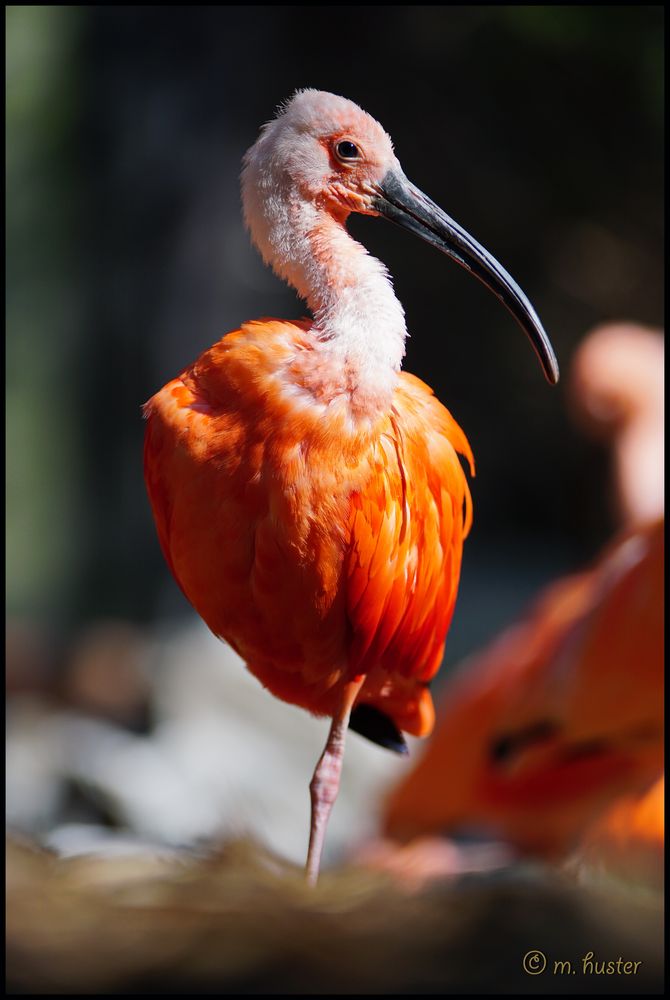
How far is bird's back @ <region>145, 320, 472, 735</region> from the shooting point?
0.80 m

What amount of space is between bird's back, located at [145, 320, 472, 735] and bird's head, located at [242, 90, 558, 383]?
0.07 metres

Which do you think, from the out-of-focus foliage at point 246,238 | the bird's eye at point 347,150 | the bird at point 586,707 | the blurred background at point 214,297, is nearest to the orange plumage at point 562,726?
the bird at point 586,707

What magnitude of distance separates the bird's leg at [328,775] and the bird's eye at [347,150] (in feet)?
1.35

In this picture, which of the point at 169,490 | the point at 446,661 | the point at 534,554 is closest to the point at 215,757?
the point at 446,661

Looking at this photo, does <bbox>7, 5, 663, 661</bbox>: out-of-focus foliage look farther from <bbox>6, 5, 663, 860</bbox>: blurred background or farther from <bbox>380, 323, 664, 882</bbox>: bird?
<bbox>380, 323, 664, 882</bbox>: bird

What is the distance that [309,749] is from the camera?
3746mm

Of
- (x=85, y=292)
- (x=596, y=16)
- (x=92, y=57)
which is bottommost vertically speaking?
(x=596, y=16)

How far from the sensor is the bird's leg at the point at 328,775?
2.98ft

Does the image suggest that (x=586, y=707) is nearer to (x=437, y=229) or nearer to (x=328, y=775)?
(x=328, y=775)

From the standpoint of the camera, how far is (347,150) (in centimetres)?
82

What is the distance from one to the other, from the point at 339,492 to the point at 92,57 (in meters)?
4.37

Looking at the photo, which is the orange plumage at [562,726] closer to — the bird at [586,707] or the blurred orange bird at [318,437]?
the bird at [586,707]

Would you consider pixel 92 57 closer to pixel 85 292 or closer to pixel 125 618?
pixel 85 292

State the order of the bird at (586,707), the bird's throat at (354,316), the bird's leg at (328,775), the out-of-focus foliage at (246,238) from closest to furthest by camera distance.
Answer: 1. the bird's throat at (354,316)
2. the bird's leg at (328,775)
3. the bird at (586,707)
4. the out-of-focus foliage at (246,238)
